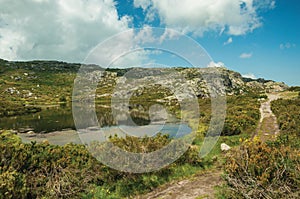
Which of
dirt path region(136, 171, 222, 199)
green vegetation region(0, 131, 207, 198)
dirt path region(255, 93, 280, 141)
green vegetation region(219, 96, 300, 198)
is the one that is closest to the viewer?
green vegetation region(219, 96, 300, 198)

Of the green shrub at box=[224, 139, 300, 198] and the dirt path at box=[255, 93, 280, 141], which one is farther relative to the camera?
the dirt path at box=[255, 93, 280, 141]

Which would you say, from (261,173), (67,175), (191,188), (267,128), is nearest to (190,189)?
(191,188)

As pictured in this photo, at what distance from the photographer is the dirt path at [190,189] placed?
9.40m

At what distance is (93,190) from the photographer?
9.53 metres

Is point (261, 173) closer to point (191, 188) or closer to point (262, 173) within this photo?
point (262, 173)

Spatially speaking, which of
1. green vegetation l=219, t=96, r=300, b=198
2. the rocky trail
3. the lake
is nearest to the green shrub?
green vegetation l=219, t=96, r=300, b=198

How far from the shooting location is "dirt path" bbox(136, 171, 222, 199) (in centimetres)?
940

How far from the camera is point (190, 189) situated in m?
10.0

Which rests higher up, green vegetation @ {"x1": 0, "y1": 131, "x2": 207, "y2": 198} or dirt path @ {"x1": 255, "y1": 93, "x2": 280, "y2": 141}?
dirt path @ {"x1": 255, "y1": 93, "x2": 280, "y2": 141}

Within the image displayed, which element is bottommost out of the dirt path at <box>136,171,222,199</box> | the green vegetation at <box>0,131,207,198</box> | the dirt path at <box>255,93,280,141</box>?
the dirt path at <box>136,171,222,199</box>

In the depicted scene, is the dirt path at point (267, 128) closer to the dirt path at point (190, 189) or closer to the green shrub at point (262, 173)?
the dirt path at point (190, 189)

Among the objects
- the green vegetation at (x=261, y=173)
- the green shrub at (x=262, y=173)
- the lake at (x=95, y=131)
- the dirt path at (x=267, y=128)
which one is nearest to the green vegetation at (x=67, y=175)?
the green vegetation at (x=261, y=173)

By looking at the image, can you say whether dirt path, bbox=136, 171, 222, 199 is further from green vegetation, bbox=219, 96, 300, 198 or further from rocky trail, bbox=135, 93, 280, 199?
green vegetation, bbox=219, 96, 300, 198

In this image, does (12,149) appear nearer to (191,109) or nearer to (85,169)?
(85,169)
